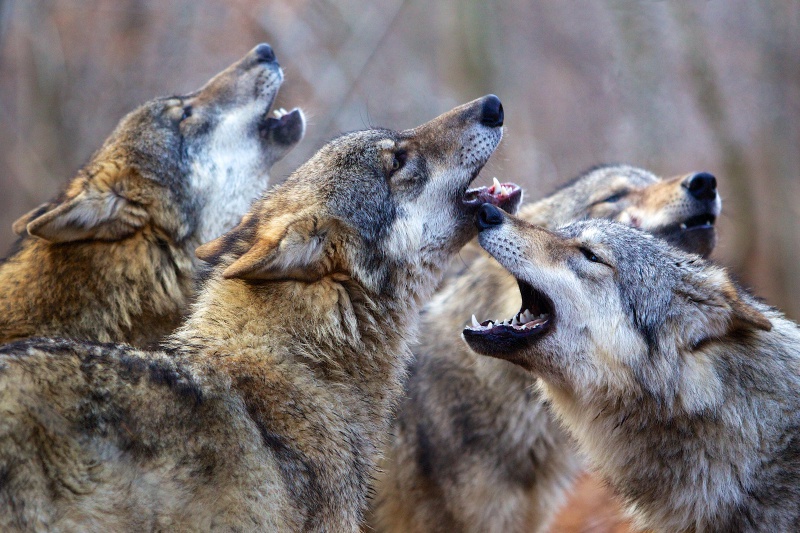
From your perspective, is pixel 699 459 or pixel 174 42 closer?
pixel 699 459

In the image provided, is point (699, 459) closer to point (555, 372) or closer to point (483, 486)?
point (555, 372)

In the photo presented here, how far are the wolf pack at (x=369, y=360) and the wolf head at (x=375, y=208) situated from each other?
0.01 metres

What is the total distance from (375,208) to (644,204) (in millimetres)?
2245

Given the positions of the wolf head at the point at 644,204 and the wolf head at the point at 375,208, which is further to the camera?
the wolf head at the point at 644,204

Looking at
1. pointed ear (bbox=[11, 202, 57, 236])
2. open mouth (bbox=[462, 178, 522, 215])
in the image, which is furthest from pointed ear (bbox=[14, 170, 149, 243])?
open mouth (bbox=[462, 178, 522, 215])

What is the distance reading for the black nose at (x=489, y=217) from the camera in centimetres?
396

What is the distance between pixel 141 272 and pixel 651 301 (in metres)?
2.85

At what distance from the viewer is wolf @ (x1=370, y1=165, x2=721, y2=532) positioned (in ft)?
15.9

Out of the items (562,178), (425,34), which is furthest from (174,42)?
(562,178)

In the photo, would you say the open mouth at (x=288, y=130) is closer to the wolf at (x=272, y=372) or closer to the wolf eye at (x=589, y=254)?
the wolf at (x=272, y=372)

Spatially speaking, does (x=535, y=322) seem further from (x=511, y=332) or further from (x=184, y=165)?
(x=184, y=165)

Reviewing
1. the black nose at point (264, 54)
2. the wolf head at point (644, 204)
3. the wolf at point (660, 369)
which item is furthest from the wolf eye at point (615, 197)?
the black nose at point (264, 54)

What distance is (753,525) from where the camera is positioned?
3.48 m

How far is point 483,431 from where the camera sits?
4934mm
